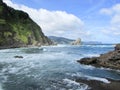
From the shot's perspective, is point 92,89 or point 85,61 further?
point 85,61

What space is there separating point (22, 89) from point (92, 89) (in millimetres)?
8925

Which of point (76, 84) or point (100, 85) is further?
point (76, 84)

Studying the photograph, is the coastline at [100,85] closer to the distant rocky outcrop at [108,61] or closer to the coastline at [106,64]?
the coastline at [106,64]

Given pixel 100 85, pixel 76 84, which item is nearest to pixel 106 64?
pixel 100 85

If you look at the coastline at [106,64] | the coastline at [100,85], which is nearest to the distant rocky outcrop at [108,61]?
the coastline at [106,64]

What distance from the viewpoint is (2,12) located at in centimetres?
19112

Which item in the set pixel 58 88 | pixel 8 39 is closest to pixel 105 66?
pixel 58 88

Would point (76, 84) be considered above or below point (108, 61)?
below

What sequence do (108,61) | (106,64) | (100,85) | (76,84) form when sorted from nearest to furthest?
(100,85), (76,84), (106,64), (108,61)

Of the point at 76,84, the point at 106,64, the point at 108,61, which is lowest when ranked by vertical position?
the point at 76,84

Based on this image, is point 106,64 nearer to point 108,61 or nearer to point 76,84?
point 108,61

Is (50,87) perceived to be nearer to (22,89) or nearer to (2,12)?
(22,89)

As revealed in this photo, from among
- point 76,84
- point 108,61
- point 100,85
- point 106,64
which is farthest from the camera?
point 108,61

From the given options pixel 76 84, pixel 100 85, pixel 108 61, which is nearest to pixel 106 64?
pixel 108 61
